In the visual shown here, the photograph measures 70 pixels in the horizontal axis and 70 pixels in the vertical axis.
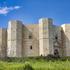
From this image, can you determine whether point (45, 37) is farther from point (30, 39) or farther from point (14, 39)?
point (14, 39)

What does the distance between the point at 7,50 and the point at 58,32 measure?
29.9ft

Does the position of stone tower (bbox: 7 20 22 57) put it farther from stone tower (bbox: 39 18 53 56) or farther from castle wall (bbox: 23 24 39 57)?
stone tower (bbox: 39 18 53 56)

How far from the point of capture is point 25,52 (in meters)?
47.3

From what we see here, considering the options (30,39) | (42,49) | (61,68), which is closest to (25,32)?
(30,39)

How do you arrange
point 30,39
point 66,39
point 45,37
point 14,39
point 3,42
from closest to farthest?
point 45,37 → point 14,39 → point 66,39 → point 30,39 → point 3,42

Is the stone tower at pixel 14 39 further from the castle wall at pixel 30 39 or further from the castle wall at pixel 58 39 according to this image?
the castle wall at pixel 58 39

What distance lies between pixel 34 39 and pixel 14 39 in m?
3.61

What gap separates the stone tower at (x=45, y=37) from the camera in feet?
149

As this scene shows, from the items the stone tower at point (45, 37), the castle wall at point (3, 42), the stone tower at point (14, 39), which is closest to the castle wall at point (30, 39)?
the stone tower at point (14, 39)

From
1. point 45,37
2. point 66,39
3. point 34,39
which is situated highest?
point 45,37

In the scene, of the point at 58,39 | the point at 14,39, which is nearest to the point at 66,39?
the point at 58,39

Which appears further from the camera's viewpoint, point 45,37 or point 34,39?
point 34,39

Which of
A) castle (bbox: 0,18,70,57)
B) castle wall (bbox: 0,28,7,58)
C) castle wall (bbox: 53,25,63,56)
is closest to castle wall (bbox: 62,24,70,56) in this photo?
castle (bbox: 0,18,70,57)

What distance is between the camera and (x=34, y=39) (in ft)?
158
